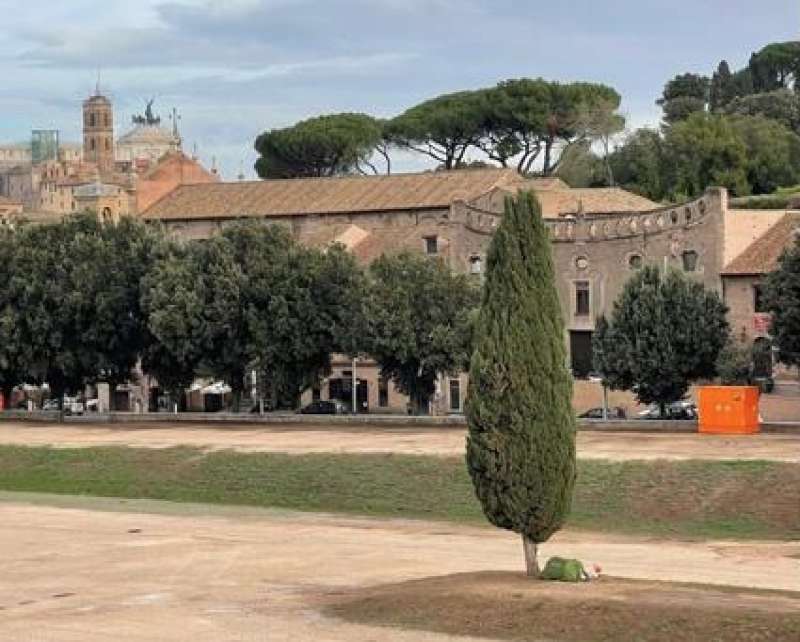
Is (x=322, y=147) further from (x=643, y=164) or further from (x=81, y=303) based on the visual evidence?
(x=81, y=303)

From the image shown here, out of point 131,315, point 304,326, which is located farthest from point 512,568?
point 131,315

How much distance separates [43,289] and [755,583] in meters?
55.8

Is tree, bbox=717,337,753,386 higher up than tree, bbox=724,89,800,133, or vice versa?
tree, bbox=724,89,800,133

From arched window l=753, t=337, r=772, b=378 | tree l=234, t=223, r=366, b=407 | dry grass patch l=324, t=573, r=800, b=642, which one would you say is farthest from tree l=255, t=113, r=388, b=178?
dry grass patch l=324, t=573, r=800, b=642

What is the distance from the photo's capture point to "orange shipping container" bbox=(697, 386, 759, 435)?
65.7 m

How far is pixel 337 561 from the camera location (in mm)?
43375

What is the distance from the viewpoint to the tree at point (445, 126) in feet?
474

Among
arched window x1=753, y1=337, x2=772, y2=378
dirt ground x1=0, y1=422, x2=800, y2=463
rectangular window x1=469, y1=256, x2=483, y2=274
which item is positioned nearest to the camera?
dirt ground x1=0, y1=422, x2=800, y2=463

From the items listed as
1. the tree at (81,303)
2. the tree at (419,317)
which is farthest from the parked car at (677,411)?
the tree at (81,303)

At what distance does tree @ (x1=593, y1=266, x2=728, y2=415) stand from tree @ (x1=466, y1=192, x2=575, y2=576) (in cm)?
3855

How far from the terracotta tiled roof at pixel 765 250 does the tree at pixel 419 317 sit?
12.6 metres

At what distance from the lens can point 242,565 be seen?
42906mm

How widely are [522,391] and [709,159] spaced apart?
89113mm

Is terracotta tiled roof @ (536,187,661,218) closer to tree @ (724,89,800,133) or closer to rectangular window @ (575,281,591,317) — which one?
rectangular window @ (575,281,591,317)
